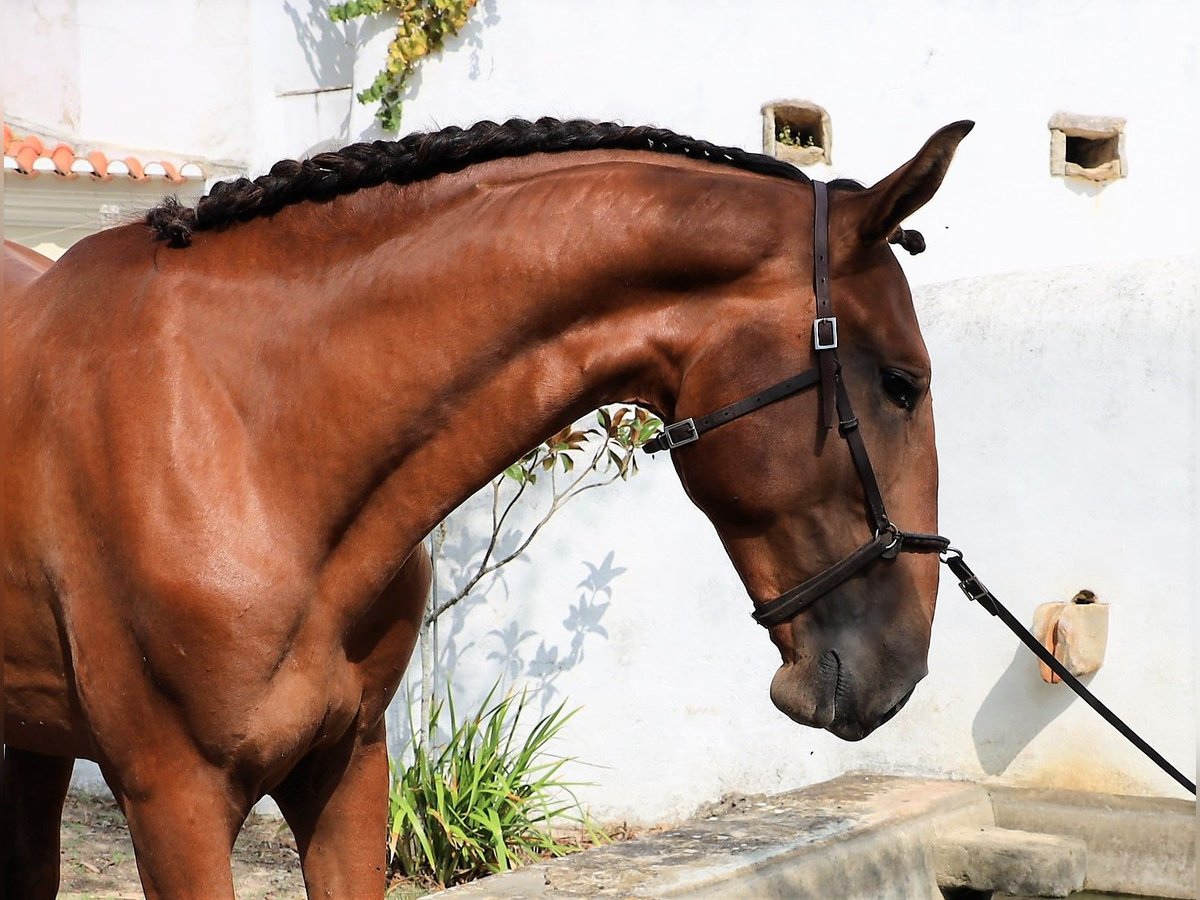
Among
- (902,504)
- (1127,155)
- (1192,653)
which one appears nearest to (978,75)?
(1127,155)

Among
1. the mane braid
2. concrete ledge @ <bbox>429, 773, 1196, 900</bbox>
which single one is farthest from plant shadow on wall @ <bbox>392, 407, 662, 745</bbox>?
the mane braid

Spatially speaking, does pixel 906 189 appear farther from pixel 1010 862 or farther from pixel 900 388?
pixel 1010 862

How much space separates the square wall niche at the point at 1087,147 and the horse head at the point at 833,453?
4.91m

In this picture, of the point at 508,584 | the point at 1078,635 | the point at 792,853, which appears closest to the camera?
the point at 792,853

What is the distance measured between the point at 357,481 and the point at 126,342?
448 millimetres

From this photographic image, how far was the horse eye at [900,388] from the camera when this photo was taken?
7.07ft

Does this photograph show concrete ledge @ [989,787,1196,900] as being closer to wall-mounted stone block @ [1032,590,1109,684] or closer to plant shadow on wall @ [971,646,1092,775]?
plant shadow on wall @ [971,646,1092,775]

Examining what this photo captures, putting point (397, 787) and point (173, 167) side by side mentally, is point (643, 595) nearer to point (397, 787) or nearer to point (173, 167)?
point (397, 787)

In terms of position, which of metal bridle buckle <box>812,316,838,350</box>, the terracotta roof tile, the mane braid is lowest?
metal bridle buckle <box>812,316,838,350</box>

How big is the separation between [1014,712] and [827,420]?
12.6ft

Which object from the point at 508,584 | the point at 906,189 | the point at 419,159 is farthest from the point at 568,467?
the point at 906,189

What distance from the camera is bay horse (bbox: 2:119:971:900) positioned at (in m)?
2.14

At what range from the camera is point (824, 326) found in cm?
211

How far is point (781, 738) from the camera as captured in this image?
5957mm
